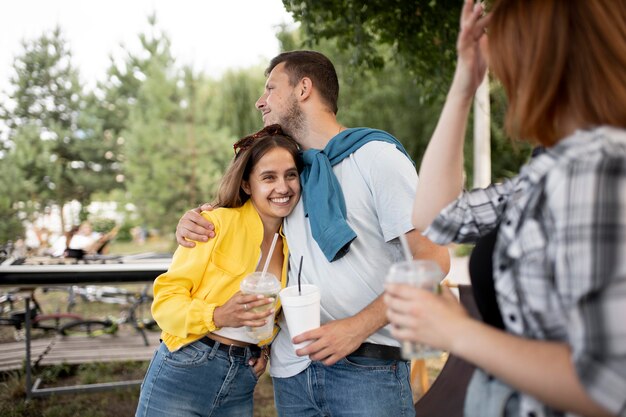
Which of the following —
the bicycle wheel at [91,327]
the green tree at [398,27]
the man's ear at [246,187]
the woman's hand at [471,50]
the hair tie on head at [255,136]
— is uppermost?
the green tree at [398,27]

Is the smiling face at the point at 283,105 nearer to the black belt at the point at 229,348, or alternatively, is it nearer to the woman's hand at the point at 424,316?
the black belt at the point at 229,348

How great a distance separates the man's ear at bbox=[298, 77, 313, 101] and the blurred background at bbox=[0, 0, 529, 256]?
26.6ft

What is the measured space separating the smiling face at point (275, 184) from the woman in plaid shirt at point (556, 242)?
96 cm

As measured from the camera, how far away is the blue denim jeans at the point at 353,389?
1770mm

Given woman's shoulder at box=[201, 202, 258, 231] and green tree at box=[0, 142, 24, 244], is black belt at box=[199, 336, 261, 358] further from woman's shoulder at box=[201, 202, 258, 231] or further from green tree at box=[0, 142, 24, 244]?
green tree at box=[0, 142, 24, 244]

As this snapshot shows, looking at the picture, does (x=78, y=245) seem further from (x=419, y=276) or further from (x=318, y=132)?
(x=419, y=276)

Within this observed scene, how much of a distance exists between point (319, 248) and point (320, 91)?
737 millimetres

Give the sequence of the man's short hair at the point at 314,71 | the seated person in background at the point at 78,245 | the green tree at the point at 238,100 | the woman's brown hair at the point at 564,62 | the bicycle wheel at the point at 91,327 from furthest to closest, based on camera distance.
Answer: the green tree at the point at 238,100 → the bicycle wheel at the point at 91,327 → the seated person in background at the point at 78,245 → the man's short hair at the point at 314,71 → the woman's brown hair at the point at 564,62

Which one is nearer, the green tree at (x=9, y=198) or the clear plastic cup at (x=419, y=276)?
the clear plastic cup at (x=419, y=276)

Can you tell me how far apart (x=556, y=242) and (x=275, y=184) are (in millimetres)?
1230

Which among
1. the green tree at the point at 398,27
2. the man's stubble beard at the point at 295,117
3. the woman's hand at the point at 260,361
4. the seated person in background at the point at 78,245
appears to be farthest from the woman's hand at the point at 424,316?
the seated person in background at the point at 78,245

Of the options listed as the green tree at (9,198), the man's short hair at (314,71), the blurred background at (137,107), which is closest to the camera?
the man's short hair at (314,71)

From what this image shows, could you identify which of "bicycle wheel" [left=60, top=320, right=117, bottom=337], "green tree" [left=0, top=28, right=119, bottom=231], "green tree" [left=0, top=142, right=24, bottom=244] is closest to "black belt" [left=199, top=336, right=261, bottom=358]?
"bicycle wheel" [left=60, top=320, right=117, bottom=337]

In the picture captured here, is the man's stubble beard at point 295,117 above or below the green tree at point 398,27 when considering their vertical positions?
below
